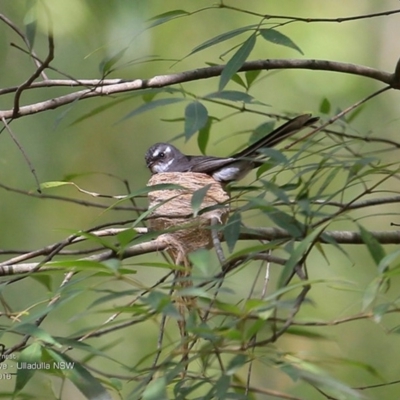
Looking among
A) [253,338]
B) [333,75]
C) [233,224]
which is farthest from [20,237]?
[253,338]

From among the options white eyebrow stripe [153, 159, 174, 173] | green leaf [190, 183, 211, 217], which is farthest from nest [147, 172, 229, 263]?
white eyebrow stripe [153, 159, 174, 173]

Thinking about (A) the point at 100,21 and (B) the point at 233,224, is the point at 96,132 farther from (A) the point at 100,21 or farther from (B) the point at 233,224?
(B) the point at 233,224

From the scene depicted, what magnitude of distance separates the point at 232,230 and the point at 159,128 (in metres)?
4.05

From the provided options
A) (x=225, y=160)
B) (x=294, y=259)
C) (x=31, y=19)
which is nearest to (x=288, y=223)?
(x=294, y=259)

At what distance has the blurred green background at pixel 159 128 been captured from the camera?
4.81 metres

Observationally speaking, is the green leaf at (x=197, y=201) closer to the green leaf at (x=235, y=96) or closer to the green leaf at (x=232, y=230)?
the green leaf at (x=232, y=230)

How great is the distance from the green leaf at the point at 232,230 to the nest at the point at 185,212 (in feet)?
0.17

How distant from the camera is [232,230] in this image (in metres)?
1.76

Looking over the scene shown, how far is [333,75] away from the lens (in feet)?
16.8

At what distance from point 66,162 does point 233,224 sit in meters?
3.82

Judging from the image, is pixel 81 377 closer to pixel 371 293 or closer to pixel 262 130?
pixel 371 293

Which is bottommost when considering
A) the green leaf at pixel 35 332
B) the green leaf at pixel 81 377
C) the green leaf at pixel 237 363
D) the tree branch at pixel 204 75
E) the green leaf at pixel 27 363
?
the green leaf at pixel 81 377

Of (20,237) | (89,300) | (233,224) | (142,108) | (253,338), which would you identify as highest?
(142,108)

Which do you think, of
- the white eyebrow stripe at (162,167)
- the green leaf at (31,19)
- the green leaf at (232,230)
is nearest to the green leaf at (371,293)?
the green leaf at (232,230)
